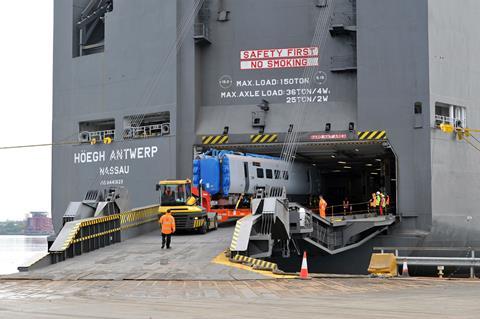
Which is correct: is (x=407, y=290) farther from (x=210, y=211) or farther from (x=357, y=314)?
(x=210, y=211)

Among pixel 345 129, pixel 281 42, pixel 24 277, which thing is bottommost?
pixel 24 277

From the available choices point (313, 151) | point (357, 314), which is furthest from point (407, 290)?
point (313, 151)

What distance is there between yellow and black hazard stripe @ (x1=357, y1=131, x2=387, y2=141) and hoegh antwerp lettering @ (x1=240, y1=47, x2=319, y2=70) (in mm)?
4045

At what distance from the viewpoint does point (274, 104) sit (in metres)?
30.2

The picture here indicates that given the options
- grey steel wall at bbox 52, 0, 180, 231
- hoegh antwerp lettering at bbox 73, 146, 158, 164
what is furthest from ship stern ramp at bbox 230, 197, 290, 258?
hoegh antwerp lettering at bbox 73, 146, 158, 164

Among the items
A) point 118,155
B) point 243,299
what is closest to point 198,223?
point 118,155

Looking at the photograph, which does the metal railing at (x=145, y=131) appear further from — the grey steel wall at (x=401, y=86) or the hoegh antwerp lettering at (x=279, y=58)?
the grey steel wall at (x=401, y=86)

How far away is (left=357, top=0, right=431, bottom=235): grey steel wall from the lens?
90.2 ft

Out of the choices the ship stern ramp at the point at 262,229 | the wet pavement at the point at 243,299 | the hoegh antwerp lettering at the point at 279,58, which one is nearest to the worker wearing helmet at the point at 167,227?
the ship stern ramp at the point at 262,229

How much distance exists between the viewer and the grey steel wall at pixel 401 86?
90.2ft

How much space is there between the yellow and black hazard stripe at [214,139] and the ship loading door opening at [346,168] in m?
0.46

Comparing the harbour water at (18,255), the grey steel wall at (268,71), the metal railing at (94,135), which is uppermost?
the grey steel wall at (268,71)

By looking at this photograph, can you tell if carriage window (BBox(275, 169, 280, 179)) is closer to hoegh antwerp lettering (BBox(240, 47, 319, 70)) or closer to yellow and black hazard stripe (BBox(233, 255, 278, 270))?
Answer: hoegh antwerp lettering (BBox(240, 47, 319, 70))

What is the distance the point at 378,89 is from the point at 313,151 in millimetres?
5956
